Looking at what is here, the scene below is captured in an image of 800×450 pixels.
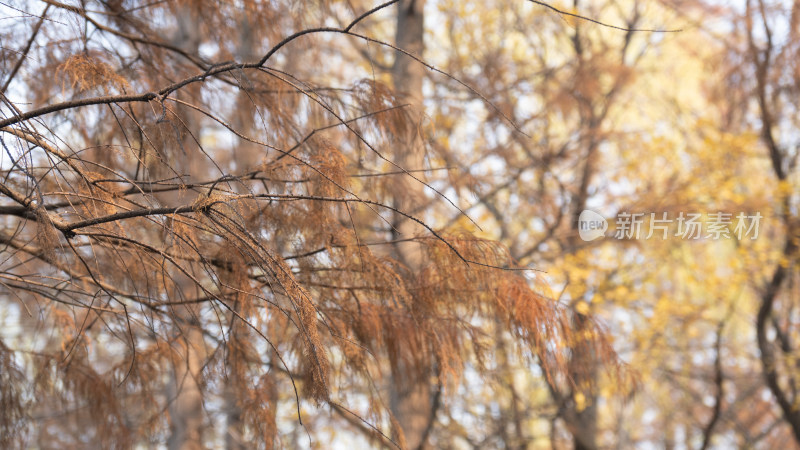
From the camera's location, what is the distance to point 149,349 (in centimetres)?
266

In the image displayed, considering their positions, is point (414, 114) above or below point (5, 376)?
above

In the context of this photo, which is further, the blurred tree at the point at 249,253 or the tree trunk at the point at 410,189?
the tree trunk at the point at 410,189

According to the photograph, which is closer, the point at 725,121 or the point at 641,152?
the point at 641,152

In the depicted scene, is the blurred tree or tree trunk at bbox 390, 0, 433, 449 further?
tree trunk at bbox 390, 0, 433, 449

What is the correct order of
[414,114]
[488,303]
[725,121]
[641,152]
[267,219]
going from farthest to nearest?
[725,121]
[641,152]
[414,114]
[488,303]
[267,219]

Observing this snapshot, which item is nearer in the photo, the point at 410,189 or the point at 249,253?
the point at 249,253

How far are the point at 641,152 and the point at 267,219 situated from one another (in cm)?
446

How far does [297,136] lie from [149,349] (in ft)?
3.28

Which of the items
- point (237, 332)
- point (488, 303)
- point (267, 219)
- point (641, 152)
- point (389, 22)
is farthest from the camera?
point (389, 22)

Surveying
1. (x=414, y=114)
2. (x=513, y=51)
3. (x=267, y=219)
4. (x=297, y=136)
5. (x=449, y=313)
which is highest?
(x=513, y=51)

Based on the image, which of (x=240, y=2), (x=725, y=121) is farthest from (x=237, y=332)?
(x=725, y=121)

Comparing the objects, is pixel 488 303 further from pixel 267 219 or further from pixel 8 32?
pixel 8 32

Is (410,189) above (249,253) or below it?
above

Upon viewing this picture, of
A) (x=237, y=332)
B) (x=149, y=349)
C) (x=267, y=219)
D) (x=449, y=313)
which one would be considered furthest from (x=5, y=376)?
(x=449, y=313)
